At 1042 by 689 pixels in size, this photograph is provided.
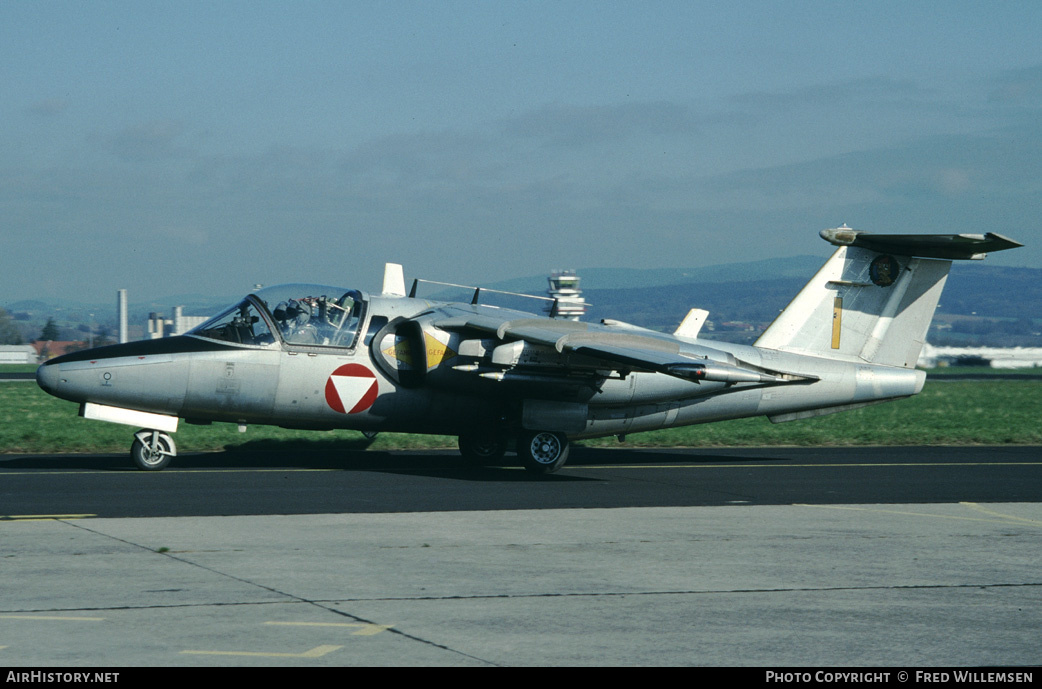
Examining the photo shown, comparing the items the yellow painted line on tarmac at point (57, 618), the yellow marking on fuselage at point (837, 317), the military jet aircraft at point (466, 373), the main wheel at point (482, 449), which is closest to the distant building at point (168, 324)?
the military jet aircraft at point (466, 373)

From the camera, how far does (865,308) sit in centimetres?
1877

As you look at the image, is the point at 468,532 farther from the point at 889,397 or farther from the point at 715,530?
the point at 889,397

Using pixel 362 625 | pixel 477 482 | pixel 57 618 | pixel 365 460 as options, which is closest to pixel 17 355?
pixel 365 460

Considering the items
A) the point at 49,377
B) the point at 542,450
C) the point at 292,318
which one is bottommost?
the point at 542,450

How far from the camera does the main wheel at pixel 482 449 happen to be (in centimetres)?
1766

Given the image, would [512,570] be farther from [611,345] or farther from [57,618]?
[611,345]

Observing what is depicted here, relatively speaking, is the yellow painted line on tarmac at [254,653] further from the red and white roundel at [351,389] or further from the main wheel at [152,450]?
the main wheel at [152,450]

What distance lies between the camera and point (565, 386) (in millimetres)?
16625

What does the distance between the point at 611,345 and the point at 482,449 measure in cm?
340

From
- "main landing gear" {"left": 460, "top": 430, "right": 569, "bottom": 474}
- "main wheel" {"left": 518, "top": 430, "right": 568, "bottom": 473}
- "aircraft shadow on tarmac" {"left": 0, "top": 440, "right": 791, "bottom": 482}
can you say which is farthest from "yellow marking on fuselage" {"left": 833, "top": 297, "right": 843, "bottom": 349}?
"main wheel" {"left": 518, "top": 430, "right": 568, "bottom": 473}

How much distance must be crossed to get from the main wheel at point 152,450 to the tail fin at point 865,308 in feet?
32.9

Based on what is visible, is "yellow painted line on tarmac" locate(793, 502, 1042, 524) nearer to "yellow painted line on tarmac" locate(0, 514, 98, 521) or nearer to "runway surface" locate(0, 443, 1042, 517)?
"runway surface" locate(0, 443, 1042, 517)

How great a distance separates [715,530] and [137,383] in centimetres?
889
